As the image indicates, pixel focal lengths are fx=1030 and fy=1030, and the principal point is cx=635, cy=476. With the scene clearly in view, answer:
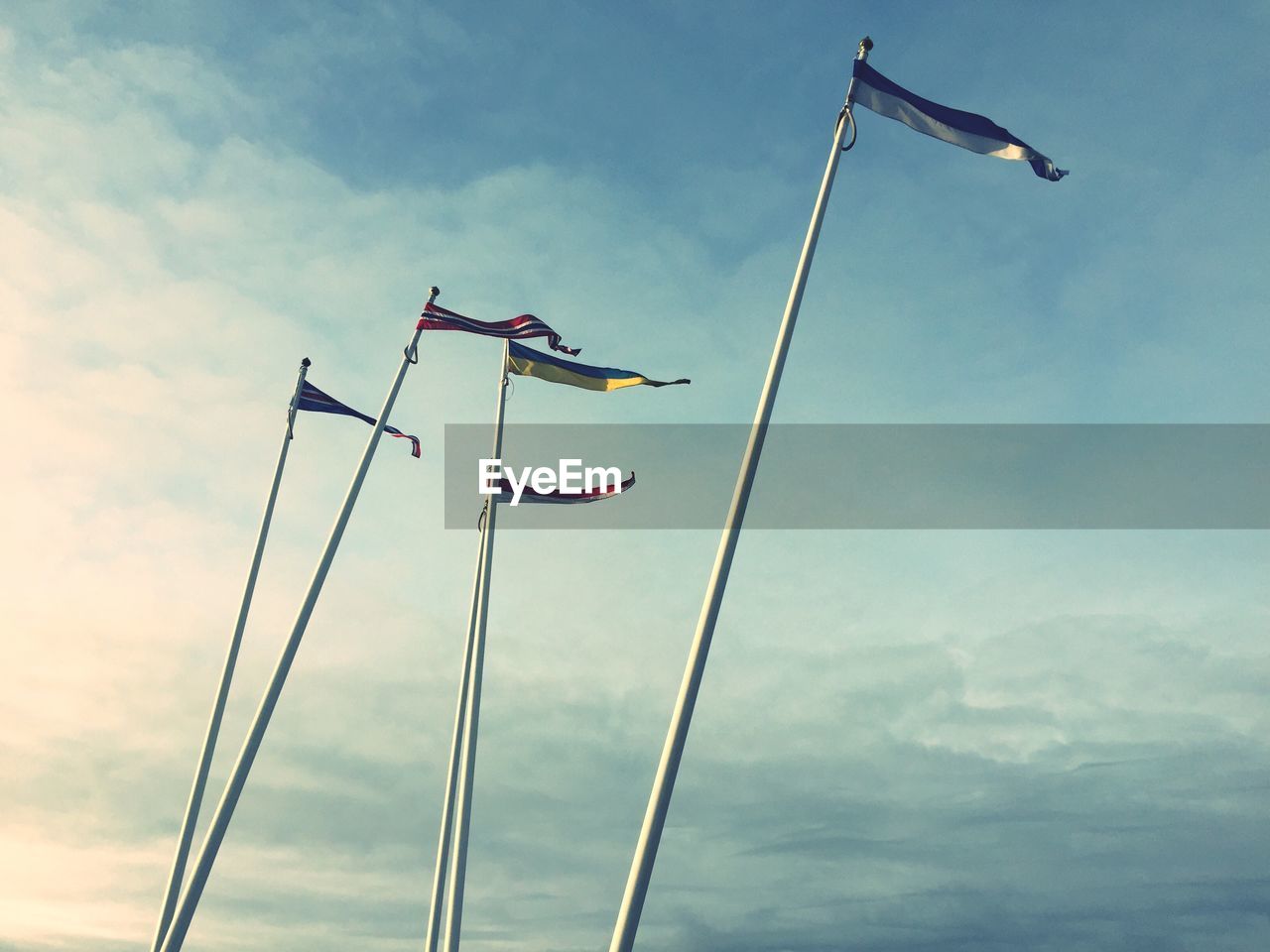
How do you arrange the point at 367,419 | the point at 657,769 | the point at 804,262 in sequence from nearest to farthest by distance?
the point at 657,769 → the point at 804,262 → the point at 367,419

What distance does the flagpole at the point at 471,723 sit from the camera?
1099 inches

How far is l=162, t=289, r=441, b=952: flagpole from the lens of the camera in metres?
21.1

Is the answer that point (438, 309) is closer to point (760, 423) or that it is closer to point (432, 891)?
point (760, 423)

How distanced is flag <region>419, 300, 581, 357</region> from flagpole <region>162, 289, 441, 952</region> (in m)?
3.18

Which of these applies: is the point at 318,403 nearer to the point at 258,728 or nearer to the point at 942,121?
the point at 258,728

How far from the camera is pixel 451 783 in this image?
31.7 m

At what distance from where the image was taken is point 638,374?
2983 centimetres

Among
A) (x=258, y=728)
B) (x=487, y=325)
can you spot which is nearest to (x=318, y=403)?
(x=487, y=325)

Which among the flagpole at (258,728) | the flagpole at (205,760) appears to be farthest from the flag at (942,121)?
the flagpole at (205,760)

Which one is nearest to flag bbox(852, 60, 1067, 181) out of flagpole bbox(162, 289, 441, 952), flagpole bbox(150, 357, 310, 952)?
flagpole bbox(162, 289, 441, 952)

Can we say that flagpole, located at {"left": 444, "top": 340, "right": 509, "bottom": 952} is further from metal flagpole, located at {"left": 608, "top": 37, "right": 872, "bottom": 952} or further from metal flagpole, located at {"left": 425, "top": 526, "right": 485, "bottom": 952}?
metal flagpole, located at {"left": 608, "top": 37, "right": 872, "bottom": 952}

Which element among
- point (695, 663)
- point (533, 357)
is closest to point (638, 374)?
point (533, 357)

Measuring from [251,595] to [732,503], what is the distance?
19837mm

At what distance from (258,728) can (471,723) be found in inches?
308
